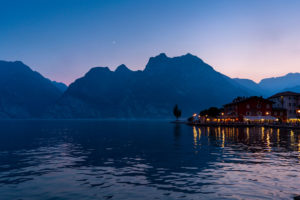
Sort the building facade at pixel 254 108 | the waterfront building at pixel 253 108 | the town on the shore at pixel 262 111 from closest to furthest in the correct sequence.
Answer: the town on the shore at pixel 262 111 < the waterfront building at pixel 253 108 < the building facade at pixel 254 108

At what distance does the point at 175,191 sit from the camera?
17688 mm

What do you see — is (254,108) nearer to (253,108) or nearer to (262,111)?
(253,108)

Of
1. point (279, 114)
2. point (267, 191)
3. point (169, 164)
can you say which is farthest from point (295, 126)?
point (267, 191)

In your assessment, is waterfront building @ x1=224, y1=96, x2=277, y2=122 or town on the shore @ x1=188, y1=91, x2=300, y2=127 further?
waterfront building @ x1=224, y1=96, x2=277, y2=122

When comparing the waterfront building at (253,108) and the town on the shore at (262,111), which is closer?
the town on the shore at (262,111)

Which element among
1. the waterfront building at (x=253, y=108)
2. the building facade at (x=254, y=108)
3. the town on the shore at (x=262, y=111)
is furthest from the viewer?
the building facade at (x=254, y=108)

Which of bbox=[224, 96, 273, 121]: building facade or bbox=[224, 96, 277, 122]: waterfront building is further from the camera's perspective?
bbox=[224, 96, 273, 121]: building facade

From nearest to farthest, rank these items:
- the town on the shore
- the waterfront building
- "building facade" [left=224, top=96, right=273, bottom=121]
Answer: the town on the shore → the waterfront building → "building facade" [left=224, top=96, right=273, bottom=121]

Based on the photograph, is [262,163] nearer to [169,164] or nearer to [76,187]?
[169,164]

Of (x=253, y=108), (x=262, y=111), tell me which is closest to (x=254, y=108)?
(x=253, y=108)

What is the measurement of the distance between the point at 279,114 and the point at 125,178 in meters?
123

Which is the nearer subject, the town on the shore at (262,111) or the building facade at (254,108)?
the town on the shore at (262,111)

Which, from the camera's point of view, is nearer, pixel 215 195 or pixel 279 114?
pixel 215 195

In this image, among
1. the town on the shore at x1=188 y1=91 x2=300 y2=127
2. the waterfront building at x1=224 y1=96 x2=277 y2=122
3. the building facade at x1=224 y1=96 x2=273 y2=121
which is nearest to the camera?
the town on the shore at x1=188 y1=91 x2=300 y2=127
